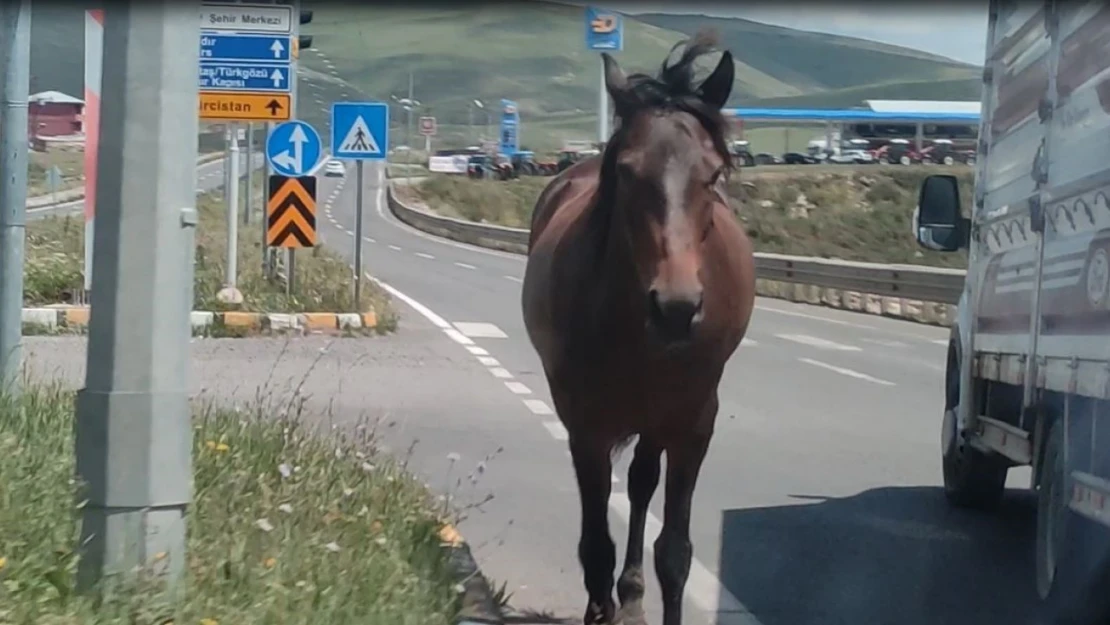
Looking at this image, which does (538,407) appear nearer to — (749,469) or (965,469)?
(749,469)

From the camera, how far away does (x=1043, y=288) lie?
25.1ft

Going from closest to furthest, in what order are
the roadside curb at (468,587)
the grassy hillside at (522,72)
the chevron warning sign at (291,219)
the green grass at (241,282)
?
1. the roadside curb at (468,587)
2. the green grass at (241,282)
3. the chevron warning sign at (291,219)
4. the grassy hillside at (522,72)

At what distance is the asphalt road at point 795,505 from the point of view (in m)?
8.05

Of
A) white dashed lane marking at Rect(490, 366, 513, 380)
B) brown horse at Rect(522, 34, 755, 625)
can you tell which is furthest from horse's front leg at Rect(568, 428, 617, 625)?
white dashed lane marking at Rect(490, 366, 513, 380)

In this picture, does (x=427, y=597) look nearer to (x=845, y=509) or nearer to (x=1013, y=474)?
(x=845, y=509)

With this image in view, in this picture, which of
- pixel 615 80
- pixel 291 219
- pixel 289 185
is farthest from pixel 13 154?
pixel 289 185

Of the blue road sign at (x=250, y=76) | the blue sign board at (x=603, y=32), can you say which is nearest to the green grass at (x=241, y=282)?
the blue road sign at (x=250, y=76)

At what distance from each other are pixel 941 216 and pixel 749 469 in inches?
103

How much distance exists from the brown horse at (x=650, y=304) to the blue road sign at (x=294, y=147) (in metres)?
16.0

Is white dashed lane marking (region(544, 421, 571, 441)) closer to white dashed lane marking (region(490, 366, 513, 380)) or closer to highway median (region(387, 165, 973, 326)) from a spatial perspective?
white dashed lane marking (region(490, 366, 513, 380))

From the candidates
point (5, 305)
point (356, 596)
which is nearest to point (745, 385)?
point (5, 305)

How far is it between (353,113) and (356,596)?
62.2 feet

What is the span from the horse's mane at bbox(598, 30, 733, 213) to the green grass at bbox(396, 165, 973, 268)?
165 feet

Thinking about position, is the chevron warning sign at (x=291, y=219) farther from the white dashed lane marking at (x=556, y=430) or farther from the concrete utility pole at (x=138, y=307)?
the concrete utility pole at (x=138, y=307)
